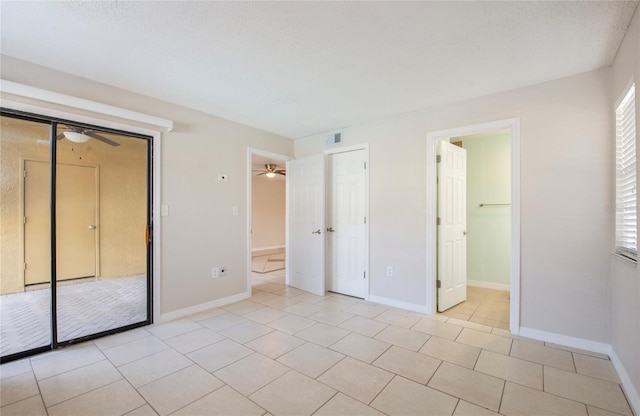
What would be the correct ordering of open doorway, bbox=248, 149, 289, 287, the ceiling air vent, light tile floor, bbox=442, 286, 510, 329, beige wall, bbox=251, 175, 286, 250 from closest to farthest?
light tile floor, bbox=442, 286, 510, 329, the ceiling air vent, open doorway, bbox=248, 149, 289, 287, beige wall, bbox=251, 175, 286, 250

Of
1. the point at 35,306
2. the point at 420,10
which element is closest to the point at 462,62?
the point at 420,10

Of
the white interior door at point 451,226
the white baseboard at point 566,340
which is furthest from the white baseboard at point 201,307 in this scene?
the white baseboard at point 566,340

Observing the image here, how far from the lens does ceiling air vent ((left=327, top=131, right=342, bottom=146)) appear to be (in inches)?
160

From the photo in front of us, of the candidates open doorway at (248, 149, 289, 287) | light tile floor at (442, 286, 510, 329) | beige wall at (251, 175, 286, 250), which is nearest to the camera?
light tile floor at (442, 286, 510, 329)

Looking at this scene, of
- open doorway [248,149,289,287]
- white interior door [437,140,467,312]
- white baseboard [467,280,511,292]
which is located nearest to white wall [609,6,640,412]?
white interior door [437,140,467,312]

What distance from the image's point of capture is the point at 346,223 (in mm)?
4098

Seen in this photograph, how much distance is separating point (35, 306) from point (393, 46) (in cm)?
417

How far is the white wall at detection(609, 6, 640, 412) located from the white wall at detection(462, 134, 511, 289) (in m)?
2.03

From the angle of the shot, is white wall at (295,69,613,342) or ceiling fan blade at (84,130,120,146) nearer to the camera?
white wall at (295,69,613,342)

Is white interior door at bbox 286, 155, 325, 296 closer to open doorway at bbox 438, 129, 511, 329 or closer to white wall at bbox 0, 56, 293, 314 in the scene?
white wall at bbox 0, 56, 293, 314

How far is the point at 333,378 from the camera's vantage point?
2.00 meters

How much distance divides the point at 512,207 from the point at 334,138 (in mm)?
2376

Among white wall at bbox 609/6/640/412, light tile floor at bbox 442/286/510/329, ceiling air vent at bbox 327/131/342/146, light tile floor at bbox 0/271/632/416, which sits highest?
ceiling air vent at bbox 327/131/342/146

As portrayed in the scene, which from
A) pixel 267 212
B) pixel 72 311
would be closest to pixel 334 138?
pixel 72 311
